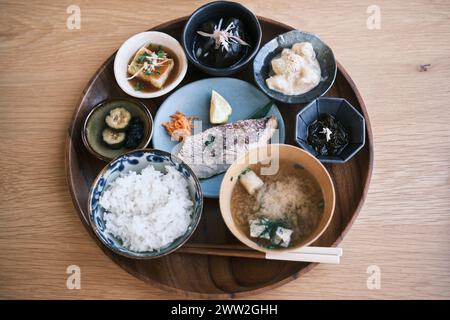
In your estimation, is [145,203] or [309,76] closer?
[145,203]

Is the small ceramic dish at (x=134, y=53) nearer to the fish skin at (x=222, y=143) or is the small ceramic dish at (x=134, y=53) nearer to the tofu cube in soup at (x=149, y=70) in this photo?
the tofu cube in soup at (x=149, y=70)

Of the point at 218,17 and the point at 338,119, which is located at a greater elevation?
the point at 218,17

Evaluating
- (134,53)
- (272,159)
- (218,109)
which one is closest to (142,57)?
(134,53)

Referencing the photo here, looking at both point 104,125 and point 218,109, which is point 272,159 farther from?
point 104,125

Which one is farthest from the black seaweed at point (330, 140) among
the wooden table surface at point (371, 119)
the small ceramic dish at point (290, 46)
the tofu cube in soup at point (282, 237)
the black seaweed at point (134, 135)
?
the black seaweed at point (134, 135)

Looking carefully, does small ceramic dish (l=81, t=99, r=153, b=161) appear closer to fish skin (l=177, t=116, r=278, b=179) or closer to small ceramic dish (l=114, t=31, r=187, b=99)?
small ceramic dish (l=114, t=31, r=187, b=99)

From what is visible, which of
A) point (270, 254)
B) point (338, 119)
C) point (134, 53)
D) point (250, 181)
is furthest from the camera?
point (134, 53)

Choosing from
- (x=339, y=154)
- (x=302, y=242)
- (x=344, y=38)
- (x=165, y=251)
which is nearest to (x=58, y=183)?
(x=165, y=251)
